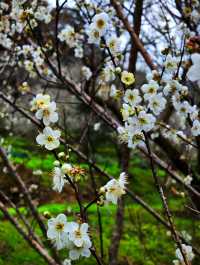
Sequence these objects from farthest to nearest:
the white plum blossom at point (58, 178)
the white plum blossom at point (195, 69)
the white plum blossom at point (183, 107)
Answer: the white plum blossom at point (183, 107) → the white plum blossom at point (58, 178) → the white plum blossom at point (195, 69)

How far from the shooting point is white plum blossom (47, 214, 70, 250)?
1.40 meters

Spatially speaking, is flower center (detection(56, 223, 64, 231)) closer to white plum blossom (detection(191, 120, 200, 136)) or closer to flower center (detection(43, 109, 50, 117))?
flower center (detection(43, 109, 50, 117))

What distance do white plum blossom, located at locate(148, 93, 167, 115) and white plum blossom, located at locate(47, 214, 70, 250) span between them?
3.24 feet

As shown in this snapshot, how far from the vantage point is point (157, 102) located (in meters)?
2.30

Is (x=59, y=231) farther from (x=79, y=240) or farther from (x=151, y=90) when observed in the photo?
(x=151, y=90)

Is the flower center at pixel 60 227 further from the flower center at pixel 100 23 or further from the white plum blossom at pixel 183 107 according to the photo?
the white plum blossom at pixel 183 107

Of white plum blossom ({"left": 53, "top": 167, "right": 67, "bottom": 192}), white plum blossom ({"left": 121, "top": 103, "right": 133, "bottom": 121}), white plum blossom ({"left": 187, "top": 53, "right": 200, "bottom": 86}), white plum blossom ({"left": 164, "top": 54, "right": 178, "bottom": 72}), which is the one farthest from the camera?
white plum blossom ({"left": 164, "top": 54, "right": 178, "bottom": 72})

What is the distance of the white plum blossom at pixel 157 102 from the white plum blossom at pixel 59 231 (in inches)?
38.9

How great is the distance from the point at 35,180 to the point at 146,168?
13.5 feet

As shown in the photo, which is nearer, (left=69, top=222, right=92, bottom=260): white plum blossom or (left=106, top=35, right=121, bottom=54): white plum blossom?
(left=69, top=222, right=92, bottom=260): white plum blossom

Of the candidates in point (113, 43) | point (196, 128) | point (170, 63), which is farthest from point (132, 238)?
point (113, 43)

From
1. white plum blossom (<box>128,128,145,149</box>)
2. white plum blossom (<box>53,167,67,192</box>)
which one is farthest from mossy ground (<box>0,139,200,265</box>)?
white plum blossom (<box>53,167,67,192</box>)

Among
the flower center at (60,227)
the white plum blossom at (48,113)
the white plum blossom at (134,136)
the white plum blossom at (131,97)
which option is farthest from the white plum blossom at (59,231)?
the white plum blossom at (131,97)

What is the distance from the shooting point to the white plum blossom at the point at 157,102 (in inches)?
89.4
